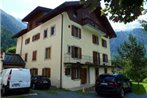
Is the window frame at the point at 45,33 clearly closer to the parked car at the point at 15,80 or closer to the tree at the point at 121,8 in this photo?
the parked car at the point at 15,80

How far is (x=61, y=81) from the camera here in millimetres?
23047

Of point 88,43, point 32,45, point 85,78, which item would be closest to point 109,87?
point 85,78

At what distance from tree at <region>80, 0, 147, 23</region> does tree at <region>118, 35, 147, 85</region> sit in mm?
19105

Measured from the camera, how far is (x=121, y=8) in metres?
3.88

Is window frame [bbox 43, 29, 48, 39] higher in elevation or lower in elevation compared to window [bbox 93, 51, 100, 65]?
higher

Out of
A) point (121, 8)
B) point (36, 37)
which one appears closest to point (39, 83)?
point (36, 37)

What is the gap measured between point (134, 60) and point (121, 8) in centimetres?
2006

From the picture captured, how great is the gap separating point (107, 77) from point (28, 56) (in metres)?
19.4

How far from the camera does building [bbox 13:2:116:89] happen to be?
24219 millimetres

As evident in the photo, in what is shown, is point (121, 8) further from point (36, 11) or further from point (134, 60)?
point (36, 11)

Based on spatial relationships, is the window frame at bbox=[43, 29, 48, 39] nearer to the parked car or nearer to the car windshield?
the parked car

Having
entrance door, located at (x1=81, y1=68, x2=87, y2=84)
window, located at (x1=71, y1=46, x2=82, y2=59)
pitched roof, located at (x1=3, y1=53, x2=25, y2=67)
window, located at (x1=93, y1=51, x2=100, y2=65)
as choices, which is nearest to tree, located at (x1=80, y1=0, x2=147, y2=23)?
window, located at (x1=71, y1=46, x2=82, y2=59)

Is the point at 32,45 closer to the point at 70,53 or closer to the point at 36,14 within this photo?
the point at 36,14

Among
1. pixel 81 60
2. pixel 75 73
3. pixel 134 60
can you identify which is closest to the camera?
pixel 134 60
